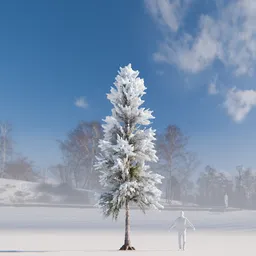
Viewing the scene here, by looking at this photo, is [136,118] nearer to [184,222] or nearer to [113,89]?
[113,89]

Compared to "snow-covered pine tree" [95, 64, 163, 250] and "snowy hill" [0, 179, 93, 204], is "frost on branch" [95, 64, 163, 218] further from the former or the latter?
"snowy hill" [0, 179, 93, 204]

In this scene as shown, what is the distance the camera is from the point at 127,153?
1900 cm

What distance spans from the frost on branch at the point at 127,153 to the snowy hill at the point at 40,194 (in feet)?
131

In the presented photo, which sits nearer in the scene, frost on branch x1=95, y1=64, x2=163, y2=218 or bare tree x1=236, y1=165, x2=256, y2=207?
frost on branch x1=95, y1=64, x2=163, y2=218

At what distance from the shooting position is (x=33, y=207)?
49.0 metres

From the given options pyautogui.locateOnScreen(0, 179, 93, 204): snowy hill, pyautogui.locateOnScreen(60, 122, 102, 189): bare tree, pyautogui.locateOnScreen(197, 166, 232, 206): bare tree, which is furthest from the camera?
pyautogui.locateOnScreen(197, 166, 232, 206): bare tree

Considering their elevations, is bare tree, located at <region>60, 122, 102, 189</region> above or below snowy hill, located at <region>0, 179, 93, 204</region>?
above

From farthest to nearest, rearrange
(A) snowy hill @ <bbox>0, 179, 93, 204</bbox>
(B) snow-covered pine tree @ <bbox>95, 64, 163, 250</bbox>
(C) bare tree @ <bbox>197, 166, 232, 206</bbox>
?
1. (C) bare tree @ <bbox>197, 166, 232, 206</bbox>
2. (A) snowy hill @ <bbox>0, 179, 93, 204</bbox>
3. (B) snow-covered pine tree @ <bbox>95, 64, 163, 250</bbox>

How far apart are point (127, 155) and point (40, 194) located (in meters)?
43.8

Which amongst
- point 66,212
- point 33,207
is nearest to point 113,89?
point 66,212

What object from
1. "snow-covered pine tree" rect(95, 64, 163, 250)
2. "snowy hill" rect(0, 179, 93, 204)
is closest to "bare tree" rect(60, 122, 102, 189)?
"snowy hill" rect(0, 179, 93, 204)

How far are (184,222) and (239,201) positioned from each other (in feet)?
266

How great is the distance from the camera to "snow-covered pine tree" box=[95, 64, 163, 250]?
18984 mm

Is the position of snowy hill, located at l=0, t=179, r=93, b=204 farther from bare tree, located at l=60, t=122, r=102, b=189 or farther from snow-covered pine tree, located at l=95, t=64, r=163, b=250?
snow-covered pine tree, located at l=95, t=64, r=163, b=250
